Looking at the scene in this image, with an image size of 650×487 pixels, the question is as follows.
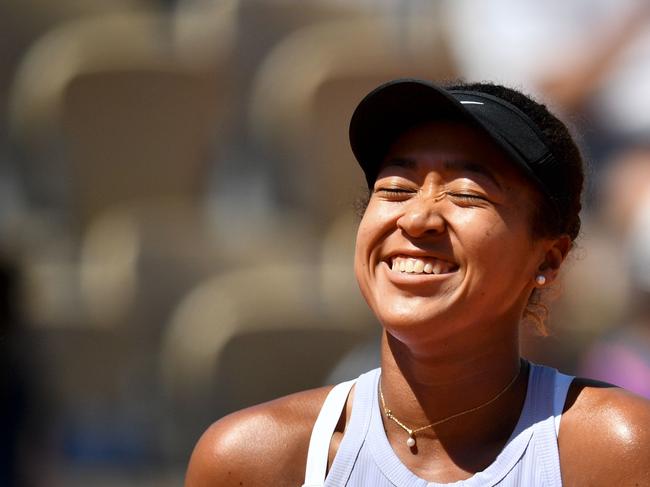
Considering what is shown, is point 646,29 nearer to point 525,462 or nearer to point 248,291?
point 248,291

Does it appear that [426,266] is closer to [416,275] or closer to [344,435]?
[416,275]

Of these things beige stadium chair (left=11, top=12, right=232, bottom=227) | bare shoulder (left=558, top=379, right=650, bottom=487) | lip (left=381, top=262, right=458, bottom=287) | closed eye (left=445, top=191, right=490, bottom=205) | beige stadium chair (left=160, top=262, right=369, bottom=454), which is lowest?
bare shoulder (left=558, top=379, right=650, bottom=487)

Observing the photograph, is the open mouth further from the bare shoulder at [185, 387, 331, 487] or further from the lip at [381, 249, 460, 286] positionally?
the bare shoulder at [185, 387, 331, 487]

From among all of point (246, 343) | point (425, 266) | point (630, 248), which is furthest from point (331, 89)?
point (425, 266)

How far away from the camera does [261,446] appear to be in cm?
220

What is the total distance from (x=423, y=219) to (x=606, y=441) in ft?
1.62

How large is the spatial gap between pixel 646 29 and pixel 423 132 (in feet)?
9.15

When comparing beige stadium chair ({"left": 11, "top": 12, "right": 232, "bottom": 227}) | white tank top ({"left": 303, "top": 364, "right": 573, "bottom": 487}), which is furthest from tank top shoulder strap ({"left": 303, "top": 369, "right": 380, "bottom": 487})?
beige stadium chair ({"left": 11, "top": 12, "right": 232, "bottom": 227})

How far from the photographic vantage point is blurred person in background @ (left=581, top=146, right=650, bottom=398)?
4.36m

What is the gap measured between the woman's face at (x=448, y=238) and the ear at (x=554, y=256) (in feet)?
0.15

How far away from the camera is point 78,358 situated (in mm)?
4852

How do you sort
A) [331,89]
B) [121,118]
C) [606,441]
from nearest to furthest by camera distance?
[606,441] < [331,89] < [121,118]

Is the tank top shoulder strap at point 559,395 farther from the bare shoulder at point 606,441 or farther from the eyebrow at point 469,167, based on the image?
the eyebrow at point 469,167

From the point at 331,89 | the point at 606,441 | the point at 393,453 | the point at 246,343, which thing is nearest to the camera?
the point at 606,441
